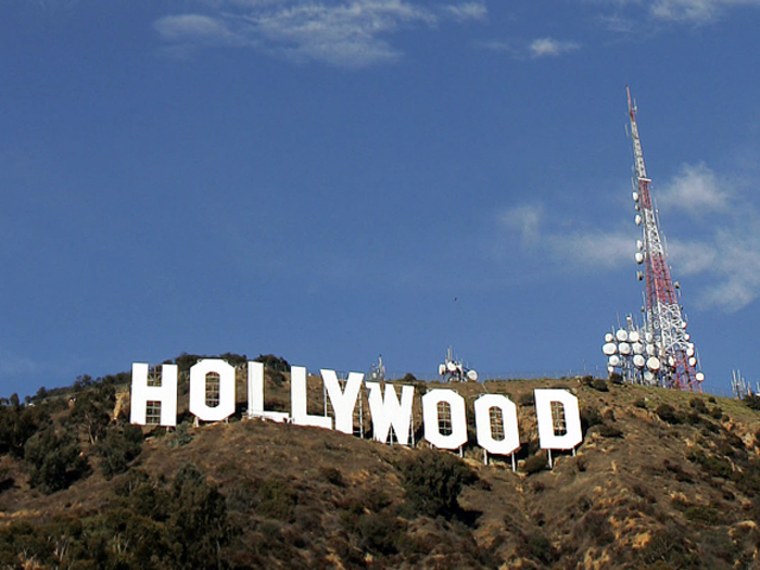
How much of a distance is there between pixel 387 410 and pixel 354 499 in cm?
1595

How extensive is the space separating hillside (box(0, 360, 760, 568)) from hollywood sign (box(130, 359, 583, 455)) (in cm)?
133

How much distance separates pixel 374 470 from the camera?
9238 cm

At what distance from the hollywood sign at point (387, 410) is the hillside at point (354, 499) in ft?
4.35

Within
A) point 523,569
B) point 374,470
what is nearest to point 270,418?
point 374,470

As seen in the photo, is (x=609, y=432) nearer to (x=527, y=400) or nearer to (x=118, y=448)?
(x=527, y=400)

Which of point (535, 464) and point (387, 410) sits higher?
point (387, 410)

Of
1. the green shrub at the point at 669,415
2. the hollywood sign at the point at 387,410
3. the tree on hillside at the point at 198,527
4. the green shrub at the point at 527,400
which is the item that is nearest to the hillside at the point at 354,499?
the tree on hillside at the point at 198,527

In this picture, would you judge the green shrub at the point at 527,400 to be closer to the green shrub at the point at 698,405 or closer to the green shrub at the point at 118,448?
the green shrub at the point at 698,405

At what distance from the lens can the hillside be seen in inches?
2800

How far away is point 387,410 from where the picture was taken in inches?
3971

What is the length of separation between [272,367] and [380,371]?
10.9 meters

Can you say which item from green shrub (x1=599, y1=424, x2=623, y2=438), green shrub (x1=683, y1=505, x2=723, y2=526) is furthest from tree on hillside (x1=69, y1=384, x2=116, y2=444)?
green shrub (x1=683, y1=505, x2=723, y2=526)

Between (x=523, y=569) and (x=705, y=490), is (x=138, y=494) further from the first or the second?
(x=705, y=490)

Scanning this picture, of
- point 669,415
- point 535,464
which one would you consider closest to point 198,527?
point 535,464
